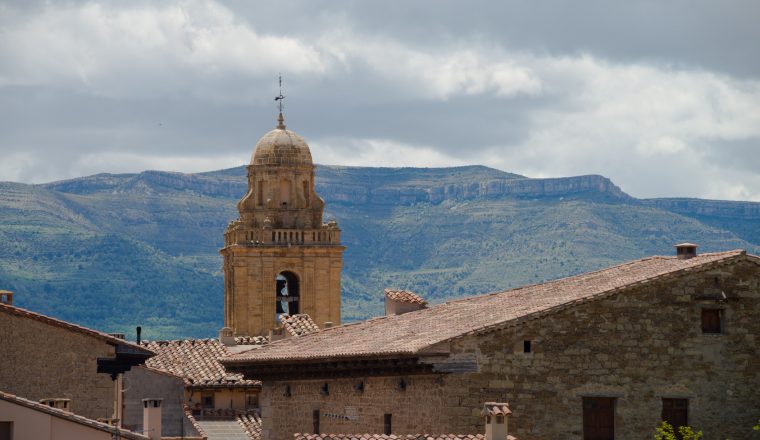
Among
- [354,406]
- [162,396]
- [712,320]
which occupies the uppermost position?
[712,320]

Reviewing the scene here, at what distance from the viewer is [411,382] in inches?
1976

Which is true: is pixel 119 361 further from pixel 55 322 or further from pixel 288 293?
pixel 288 293

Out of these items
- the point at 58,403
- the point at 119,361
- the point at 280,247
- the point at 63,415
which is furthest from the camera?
the point at 280,247

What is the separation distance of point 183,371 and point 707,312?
2311 centimetres

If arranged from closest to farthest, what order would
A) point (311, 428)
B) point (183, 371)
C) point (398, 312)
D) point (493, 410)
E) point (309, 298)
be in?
point (493, 410) < point (311, 428) < point (398, 312) < point (183, 371) < point (309, 298)

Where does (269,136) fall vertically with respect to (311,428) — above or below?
above

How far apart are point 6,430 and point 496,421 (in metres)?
8.56

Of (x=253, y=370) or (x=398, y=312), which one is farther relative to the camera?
→ (x=398, y=312)

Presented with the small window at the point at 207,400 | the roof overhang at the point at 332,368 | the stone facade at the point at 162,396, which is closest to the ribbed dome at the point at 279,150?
the small window at the point at 207,400

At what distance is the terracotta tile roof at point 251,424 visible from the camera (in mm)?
66188

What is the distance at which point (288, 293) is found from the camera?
107 metres

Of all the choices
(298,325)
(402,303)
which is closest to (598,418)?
(402,303)

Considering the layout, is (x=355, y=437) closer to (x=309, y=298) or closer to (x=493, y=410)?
(x=493, y=410)

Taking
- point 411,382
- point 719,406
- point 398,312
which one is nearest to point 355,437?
point 411,382
